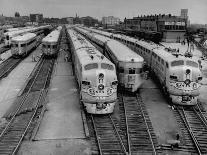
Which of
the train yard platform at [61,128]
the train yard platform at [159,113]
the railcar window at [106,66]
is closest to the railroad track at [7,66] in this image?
the train yard platform at [61,128]

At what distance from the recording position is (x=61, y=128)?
16.7m

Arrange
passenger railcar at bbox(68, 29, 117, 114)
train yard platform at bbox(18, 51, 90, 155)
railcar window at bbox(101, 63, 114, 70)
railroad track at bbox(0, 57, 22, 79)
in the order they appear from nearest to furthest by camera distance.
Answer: train yard platform at bbox(18, 51, 90, 155)
passenger railcar at bbox(68, 29, 117, 114)
railcar window at bbox(101, 63, 114, 70)
railroad track at bbox(0, 57, 22, 79)

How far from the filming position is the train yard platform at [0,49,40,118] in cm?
2282

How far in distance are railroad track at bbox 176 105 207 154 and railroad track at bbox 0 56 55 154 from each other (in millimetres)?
9391

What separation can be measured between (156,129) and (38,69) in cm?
2262

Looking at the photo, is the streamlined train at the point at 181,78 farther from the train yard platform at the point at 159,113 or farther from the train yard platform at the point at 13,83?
the train yard platform at the point at 13,83

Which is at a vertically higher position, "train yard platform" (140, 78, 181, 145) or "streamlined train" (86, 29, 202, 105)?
"streamlined train" (86, 29, 202, 105)

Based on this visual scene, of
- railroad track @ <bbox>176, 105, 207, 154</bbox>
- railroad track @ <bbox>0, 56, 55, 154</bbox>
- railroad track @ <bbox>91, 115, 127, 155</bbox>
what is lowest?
railroad track @ <bbox>176, 105, 207, 154</bbox>

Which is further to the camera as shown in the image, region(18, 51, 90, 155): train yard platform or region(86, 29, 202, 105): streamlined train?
region(86, 29, 202, 105): streamlined train

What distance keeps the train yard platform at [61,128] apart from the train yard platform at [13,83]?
3316 mm

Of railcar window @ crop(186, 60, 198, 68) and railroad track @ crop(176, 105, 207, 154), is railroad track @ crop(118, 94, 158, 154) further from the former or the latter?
railcar window @ crop(186, 60, 198, 68)

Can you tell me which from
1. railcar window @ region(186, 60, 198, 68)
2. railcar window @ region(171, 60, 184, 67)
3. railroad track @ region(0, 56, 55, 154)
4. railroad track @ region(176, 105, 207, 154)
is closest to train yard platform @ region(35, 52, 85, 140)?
railroad track @ region(0, 56, 55, 154)

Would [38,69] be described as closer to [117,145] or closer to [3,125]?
[3,125]

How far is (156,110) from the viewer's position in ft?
67.8
